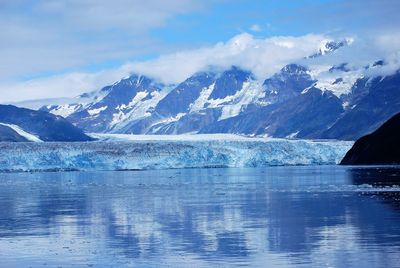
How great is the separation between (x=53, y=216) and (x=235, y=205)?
9426 mm

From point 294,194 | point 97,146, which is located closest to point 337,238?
point 294,194

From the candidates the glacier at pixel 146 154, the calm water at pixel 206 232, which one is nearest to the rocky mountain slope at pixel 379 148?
the glacier at pixel 146 154

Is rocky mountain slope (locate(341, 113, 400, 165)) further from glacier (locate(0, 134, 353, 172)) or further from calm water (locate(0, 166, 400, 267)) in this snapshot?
calm water (locate(0, 166, 400, 267))

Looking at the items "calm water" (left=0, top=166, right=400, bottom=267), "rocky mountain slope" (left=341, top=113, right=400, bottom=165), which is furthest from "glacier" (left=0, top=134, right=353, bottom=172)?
"calm water" (left=0, top=166, right=400, bottom=267)

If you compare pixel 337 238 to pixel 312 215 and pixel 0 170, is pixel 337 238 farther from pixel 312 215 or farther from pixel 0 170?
pixel 0 170

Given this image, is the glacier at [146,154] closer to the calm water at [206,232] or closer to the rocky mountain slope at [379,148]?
the rocky mountain slope at [379,148]

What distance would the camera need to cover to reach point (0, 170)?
10531cm

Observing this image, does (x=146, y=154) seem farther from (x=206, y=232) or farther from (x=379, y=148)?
(x=206, y=232)

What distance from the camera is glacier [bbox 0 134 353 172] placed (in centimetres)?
10331

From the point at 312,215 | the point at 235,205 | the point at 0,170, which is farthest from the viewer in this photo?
the point at 0,170

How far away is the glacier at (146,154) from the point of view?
10331 cm

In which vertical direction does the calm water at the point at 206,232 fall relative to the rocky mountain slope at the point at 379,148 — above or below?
below

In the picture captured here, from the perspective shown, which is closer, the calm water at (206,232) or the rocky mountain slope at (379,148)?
the calm water at (206,232)

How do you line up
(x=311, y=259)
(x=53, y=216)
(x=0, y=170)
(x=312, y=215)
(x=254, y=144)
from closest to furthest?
(x=311, y=259) → (x=312, y=215) → (x=53, y=216) → (x=0, y=170) → (x=254, y=144)
